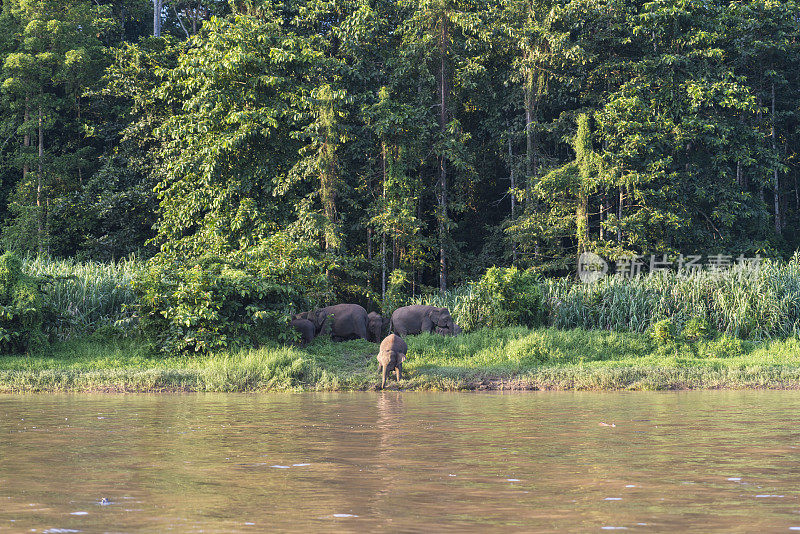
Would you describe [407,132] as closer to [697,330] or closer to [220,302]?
[220,302]

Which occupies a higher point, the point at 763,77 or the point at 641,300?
the point at 763,77

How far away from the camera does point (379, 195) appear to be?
2473 cm

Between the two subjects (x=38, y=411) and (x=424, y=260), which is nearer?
(x=38, y=411)

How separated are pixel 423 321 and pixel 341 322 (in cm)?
171

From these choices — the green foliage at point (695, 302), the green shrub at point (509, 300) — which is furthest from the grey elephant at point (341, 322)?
the green foliage at point (695, 302)

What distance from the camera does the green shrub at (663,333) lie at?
636 inches

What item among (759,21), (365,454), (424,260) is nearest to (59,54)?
(424,260)

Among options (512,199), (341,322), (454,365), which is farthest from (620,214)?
(454,365)

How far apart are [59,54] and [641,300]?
1898 centimetres

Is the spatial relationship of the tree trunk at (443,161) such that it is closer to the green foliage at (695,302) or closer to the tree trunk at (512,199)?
the tree trunk at (512,199)

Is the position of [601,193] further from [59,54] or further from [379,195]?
[59,54]

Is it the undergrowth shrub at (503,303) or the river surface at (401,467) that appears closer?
the river surface at (401,467)

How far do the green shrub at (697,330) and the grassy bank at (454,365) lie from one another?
0.77ft

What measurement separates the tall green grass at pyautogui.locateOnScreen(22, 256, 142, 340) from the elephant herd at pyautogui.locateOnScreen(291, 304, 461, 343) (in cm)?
348
